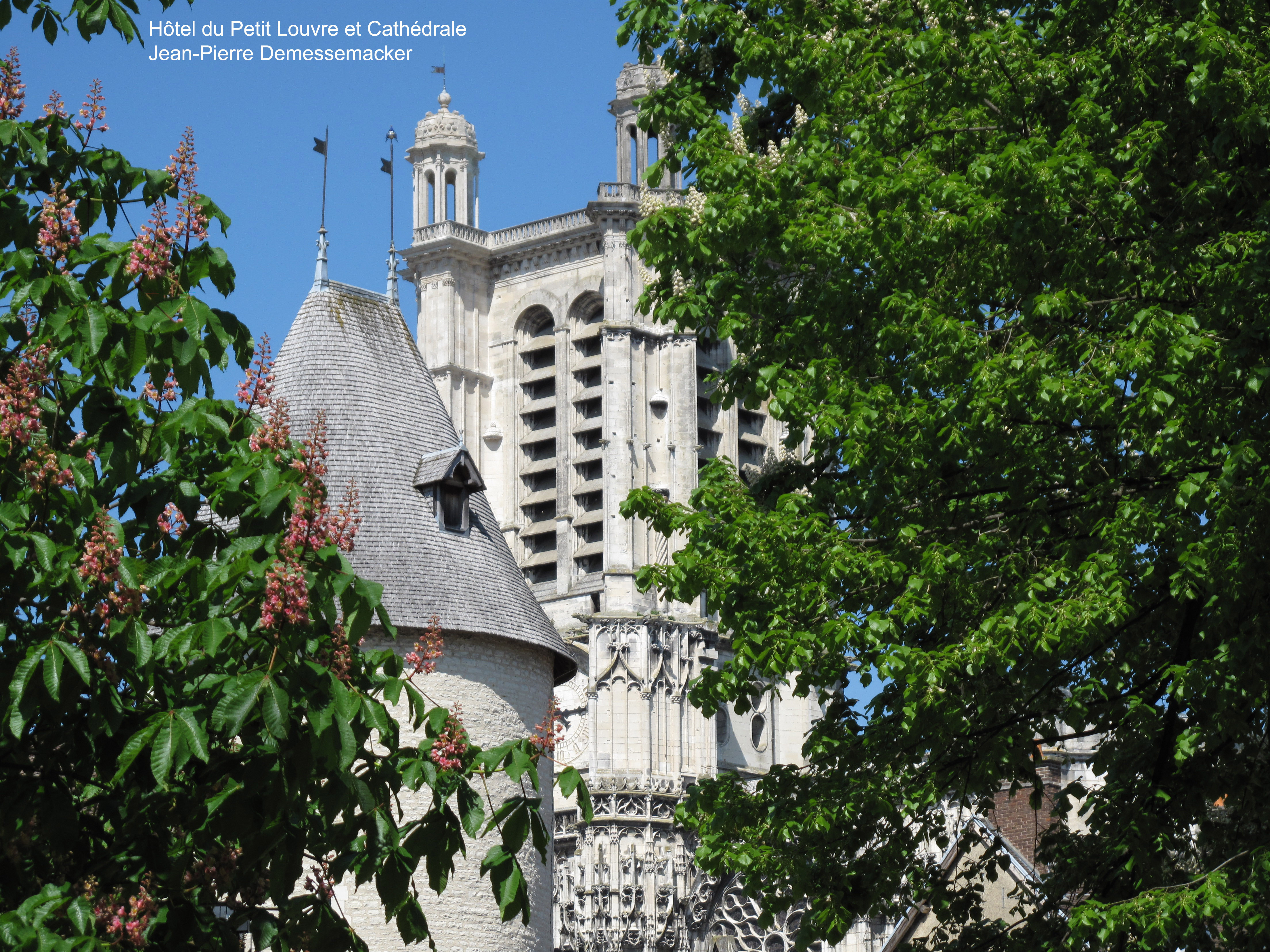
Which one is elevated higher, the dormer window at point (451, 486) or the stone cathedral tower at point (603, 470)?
the stone cathedral tower at point (603, 470)

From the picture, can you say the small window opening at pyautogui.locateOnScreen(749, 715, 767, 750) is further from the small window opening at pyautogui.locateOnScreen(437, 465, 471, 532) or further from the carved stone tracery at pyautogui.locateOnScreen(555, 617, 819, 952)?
the small window opening at pyautogui.locateOnScreen(437, 465, 471, 532)

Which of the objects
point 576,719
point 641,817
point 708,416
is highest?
point 708,416

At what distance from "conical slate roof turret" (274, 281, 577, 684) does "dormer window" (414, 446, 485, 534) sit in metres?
0.02

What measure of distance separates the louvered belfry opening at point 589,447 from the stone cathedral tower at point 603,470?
8 centimetres

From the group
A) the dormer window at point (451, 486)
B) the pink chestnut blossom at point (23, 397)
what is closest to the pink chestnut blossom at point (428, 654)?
the pink chestnut blossom at point (23, 397)

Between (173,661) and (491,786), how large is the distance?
1392 centimetres

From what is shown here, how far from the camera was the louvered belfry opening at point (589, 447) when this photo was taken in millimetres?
65250

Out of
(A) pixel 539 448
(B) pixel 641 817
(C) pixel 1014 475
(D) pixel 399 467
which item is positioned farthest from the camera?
(A) pixel 539 448

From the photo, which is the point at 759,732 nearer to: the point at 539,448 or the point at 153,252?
the point at 539,448

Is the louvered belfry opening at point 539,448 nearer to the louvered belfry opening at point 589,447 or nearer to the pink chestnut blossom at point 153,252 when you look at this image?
the louvered belfry opening at point 589,447

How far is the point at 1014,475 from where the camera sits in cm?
1311

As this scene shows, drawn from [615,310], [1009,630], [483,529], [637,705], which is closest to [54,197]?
[1009,630]

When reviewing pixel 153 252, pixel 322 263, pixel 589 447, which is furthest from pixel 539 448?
pixel 153 252

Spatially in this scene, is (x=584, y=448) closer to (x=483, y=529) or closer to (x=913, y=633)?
(x=483, y=529)
